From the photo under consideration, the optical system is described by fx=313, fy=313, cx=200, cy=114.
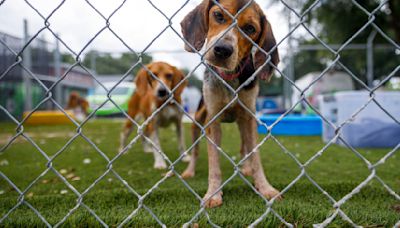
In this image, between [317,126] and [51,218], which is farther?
[317,126]

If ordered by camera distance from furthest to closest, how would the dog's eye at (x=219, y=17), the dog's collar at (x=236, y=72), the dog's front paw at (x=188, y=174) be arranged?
1. the dog's front paw at (x=188, y=174)
2. the dog's collar at (x=236, y=72)
3. the dog's eye at (x=219, y=17)

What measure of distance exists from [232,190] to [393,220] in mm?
1271

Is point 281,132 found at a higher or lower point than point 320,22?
lower

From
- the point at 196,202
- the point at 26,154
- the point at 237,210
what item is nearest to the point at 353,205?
the point at 237,210

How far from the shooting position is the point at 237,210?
2.19 metres

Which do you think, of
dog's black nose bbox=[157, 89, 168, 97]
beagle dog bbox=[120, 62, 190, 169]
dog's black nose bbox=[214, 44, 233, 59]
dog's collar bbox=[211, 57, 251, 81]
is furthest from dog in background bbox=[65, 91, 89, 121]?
dog's black nose bbox=[214, 44, 233, 59]

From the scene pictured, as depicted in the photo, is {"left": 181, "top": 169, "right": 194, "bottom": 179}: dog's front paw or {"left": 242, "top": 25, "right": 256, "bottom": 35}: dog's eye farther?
{"left": 181, "top": 169, "right": 194, "bottom": 179}: dog's front paw

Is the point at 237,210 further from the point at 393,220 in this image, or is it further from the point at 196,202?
the point at 393,220

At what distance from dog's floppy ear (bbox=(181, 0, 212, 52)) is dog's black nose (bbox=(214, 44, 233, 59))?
34 centimetres

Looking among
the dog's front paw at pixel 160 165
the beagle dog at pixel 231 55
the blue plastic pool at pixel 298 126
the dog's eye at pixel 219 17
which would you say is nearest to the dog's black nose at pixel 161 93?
the dog's front paw at pixel 160 165

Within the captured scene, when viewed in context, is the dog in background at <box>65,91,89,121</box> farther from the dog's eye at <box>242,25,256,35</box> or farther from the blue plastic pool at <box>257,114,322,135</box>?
the dog's eye at <box>242,25,256,35</box>

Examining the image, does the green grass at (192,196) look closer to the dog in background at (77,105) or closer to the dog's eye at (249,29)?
the dog's eye at (249,29)

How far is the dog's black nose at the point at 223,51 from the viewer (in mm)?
1862

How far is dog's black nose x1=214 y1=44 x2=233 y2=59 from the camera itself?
6.11 feet
